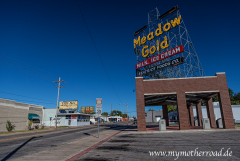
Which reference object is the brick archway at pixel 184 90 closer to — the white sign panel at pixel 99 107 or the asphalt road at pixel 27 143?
the white sign panel at pixel 99 107

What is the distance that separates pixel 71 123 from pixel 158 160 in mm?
51536

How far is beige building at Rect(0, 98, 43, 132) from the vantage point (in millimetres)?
29328

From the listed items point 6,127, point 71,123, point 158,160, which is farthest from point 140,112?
point 71,123

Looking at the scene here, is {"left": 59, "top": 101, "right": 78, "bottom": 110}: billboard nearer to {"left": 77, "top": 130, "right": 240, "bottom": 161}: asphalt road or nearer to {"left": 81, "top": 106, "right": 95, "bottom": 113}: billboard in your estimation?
{"left": 81, "top": 106, "right": 95, "bottom": 113}: billboard

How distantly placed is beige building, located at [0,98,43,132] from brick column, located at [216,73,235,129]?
36.9 metres

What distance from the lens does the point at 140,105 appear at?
2056cm

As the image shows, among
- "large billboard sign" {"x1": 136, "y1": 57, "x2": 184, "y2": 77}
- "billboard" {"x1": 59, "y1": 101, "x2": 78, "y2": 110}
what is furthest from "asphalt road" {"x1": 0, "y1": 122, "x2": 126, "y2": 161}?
"billboard" {"x1": 59, "y1": 101, "x2": 78, "y2": 110}

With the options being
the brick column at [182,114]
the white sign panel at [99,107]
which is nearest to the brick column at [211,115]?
the brick column at [182,114]

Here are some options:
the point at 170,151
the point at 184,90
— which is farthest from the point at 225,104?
the point at 170,151

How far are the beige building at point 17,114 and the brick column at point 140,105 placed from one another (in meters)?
26.4

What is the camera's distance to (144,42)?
104 feet

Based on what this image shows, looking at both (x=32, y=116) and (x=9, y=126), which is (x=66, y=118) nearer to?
(x=32, y=116)

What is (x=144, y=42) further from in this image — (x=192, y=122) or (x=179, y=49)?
(x=192, y=122)

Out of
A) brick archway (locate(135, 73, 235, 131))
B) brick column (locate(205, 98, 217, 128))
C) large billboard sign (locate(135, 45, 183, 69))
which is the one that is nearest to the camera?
brick archway (locate(135, 73, 235, 131))
